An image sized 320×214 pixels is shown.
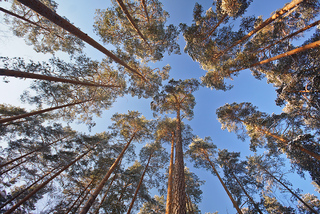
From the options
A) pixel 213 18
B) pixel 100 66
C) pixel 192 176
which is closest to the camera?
pixel 213 18

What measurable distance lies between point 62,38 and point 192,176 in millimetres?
17671

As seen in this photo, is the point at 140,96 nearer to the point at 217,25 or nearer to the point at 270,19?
the point at 217,25

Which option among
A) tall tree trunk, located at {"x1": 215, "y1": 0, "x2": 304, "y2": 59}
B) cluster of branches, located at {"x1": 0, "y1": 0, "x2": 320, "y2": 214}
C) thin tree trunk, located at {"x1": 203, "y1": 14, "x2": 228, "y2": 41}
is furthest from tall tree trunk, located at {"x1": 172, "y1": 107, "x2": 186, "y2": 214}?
thin tree trunk, located at {"x1": 203, "y1": 14, "x2": 228, "y2": 41}

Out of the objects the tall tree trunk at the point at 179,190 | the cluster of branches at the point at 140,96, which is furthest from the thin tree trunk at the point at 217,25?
the tall tree trunk at the point at 179,190

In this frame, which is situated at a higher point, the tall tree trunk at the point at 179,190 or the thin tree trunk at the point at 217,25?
the thin tree trunk at the point at 217,25

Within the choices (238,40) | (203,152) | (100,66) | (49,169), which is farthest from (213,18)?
(49,169)

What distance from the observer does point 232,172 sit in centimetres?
1194

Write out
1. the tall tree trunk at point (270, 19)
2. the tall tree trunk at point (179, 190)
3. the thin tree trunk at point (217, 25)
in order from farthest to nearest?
the thin tree trunk at point (217, 25), the tall tree trunk at point (270, 19), the tall tree trunk at point (179, 190)

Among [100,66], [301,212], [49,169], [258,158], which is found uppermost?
[258,158]

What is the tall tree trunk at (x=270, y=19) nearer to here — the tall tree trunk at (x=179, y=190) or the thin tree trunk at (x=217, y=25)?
the thin tree trunk at (x=217, y=25)

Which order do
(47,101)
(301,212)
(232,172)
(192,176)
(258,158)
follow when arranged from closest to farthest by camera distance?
(301,212) → (47,101) → (232,172) → (258,158) → (192,176)

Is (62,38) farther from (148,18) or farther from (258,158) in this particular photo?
(258,158)

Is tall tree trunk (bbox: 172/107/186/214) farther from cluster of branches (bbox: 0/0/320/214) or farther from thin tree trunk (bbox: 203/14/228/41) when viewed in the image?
thin tree trunk (bbox: 203/14/228/41)

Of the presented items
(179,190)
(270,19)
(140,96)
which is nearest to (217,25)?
(270,19)
